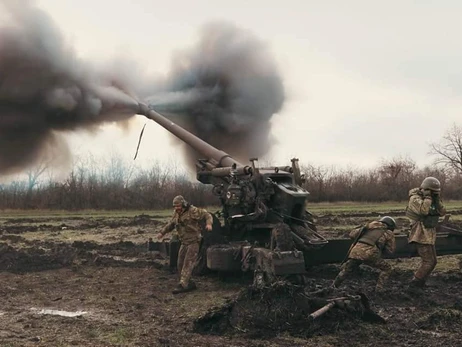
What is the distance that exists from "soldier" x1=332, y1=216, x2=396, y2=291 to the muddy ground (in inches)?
12.6

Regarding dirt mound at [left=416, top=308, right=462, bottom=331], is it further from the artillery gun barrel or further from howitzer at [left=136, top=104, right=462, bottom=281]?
the artillery gun barrel

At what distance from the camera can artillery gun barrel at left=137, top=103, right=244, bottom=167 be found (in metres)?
10.9

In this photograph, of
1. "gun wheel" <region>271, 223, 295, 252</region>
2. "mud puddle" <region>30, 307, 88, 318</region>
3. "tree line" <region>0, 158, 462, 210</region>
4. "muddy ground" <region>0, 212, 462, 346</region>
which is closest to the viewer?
"muddy ground" <region>0, 212, 462, 346</region>

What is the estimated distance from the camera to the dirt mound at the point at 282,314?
6.15 m

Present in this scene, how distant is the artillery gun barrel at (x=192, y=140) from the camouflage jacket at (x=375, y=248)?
2.90m

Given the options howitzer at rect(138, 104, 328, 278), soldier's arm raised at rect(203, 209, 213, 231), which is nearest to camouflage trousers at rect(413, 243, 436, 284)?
howitzer at rect(138, 104, 328, 278)

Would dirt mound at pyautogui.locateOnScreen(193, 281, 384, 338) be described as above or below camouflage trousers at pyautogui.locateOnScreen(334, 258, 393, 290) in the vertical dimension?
below

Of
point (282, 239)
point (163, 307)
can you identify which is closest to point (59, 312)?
point (163, 307)

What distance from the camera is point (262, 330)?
20.1 ft

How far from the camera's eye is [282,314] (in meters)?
6.28

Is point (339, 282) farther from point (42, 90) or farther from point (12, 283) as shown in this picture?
point (42, 90)

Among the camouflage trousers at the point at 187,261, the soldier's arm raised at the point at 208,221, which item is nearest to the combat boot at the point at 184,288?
the camouflage trousers at the point at 187,261

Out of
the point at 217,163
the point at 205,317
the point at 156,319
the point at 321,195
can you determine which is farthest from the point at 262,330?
the point at 321,195

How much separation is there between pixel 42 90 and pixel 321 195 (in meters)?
27.5
